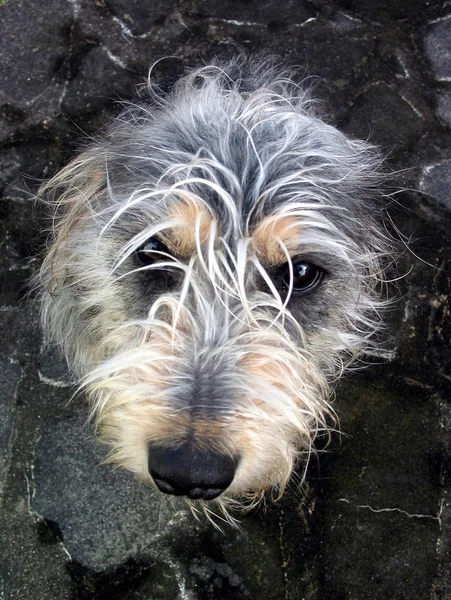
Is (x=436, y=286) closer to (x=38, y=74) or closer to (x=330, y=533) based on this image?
(x=330, y=533)

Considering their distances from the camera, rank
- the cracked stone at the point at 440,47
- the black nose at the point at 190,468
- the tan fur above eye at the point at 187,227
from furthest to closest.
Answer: the cracked stone at the point at 440,47 < the tan fur above eye at the point at 187,227 < the black nose at the point at 190,468

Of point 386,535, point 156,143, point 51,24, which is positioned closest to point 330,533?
point 386,535

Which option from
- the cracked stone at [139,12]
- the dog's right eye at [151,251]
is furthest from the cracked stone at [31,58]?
the dog's right eye at [151,251]

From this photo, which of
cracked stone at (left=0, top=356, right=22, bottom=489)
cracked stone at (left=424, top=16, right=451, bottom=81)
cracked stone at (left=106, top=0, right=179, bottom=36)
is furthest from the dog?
cracked stone at (left=424, top=16, right=451, bottom=81)

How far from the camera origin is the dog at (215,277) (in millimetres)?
2160

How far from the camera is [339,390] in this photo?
12.2 ft

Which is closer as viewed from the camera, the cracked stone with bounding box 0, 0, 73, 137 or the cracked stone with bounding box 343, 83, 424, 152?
the cracked stone with bounding box 0, 0, 73, 137

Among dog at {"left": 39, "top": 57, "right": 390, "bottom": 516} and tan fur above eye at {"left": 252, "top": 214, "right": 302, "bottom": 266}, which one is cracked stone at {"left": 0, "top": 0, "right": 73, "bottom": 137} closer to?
dog at {"left": 39, "top": 57, "right": 390, "bottom": 516}

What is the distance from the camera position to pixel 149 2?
14.1 ft

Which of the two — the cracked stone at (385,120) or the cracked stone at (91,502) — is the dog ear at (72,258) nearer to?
the cracked stone at (91,502)

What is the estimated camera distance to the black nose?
6.58 ft

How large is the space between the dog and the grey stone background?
672mm

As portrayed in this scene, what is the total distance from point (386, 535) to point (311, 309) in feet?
5.41

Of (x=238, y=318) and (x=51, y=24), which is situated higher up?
(x=51, y=24)
